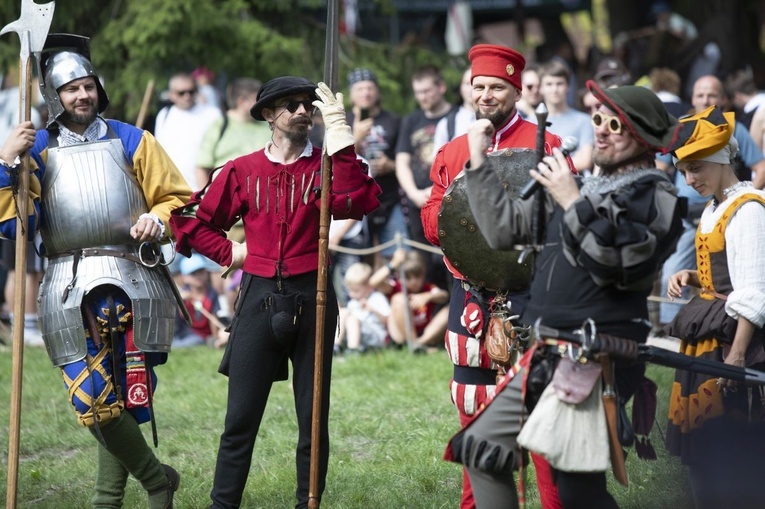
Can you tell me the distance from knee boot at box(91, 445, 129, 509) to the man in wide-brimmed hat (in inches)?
23.0

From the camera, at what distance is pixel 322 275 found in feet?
16.4

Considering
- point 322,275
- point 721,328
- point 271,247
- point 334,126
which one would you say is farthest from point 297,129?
point 721,328

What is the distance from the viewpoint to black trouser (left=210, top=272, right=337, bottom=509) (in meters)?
5.14

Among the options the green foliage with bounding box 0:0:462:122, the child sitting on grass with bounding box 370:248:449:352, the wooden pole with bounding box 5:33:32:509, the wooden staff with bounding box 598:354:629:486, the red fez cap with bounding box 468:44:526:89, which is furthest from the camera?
the green foliage with bounding box 0:0:462:122

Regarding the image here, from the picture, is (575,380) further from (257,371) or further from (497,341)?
(257,371)

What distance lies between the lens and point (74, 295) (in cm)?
525

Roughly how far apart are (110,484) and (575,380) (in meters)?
2.55

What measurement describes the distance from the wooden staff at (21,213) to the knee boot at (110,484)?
48 centimetres

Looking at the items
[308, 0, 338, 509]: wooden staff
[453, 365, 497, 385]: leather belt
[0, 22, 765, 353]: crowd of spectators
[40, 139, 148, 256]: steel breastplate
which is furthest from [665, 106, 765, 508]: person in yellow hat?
[0, 22, 765, 353]: crowd of spectators

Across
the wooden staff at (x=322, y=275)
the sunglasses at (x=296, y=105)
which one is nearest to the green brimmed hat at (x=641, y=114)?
the wooden staff at (x=322, y=275)

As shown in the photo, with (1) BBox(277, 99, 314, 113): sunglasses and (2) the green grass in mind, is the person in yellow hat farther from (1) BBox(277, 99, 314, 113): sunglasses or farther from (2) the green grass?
(1) BBox(277, 99, 314, 113): sunglasses

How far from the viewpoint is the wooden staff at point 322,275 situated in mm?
4980

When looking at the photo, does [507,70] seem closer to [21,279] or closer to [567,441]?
[567,441]

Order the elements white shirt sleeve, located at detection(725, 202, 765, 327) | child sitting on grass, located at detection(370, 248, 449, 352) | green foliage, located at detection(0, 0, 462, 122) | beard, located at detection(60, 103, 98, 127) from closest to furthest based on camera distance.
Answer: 1. white shirt sleeve, located at detection(725, 202, 765, 327)
2. beard, located at detection(60, 103, 98, 127)
3. child sitting on grass, located at detection(370, 248, 449, 352)
4. green foliage, located at detection(0, 0, 462, 122)
